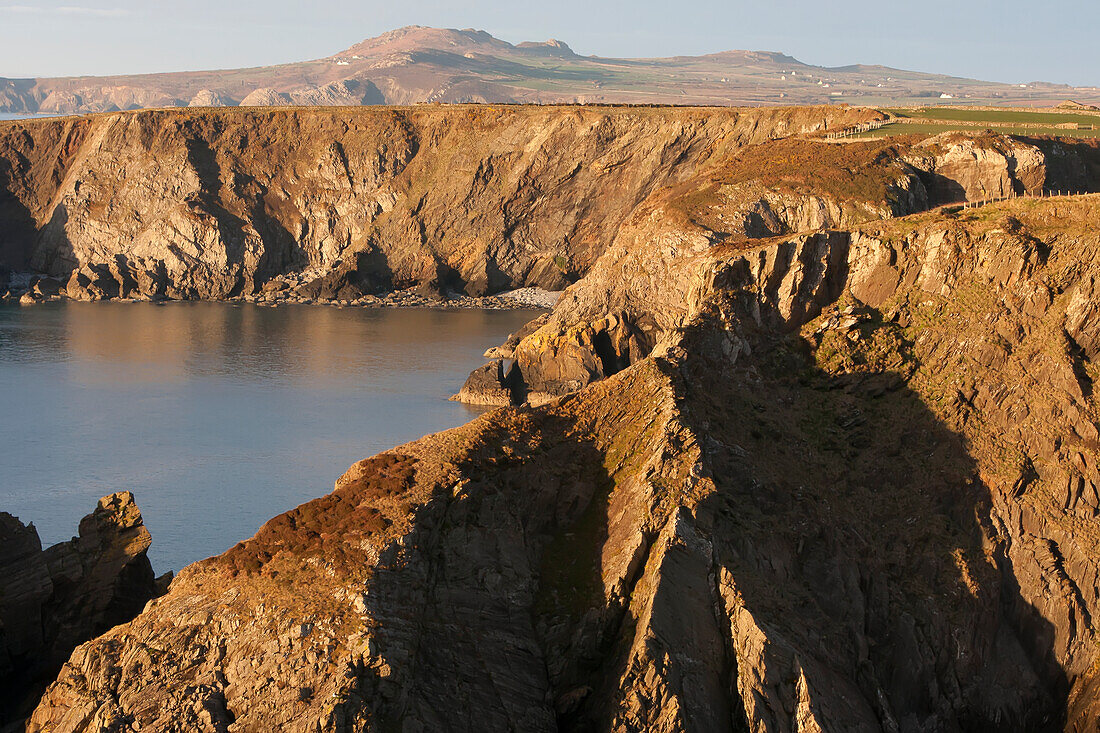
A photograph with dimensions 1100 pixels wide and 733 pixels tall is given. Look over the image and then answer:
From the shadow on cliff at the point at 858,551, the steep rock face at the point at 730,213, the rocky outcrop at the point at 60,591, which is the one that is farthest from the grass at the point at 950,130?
the rocky outcrop at the point at 60,591

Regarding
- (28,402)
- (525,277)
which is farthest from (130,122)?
(28,402)

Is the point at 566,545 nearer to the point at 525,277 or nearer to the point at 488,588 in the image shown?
the point at 488,588

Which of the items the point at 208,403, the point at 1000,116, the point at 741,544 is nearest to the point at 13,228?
the point at 208,403

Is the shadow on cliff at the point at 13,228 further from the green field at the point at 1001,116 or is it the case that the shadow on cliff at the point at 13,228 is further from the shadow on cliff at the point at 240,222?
the green field at the point at 1001,116

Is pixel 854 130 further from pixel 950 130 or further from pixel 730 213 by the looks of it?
pixel 730 213

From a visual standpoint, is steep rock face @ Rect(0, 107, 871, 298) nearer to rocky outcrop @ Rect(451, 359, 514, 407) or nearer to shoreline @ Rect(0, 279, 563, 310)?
shoreline @ Rect(0, 279, 563, 310)

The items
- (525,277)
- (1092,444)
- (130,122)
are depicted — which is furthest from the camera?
(130,122)

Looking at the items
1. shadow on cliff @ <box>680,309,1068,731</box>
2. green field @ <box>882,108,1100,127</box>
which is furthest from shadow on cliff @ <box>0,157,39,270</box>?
shadow on cliff @ <box>680,309,1068,731</box>
